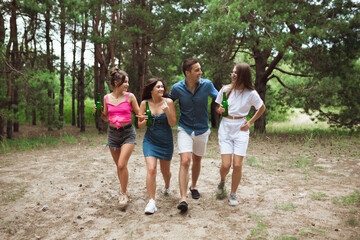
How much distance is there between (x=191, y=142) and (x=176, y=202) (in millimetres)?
1106

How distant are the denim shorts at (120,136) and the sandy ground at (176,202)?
1029 millimetres

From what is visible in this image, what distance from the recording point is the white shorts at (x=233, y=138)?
434 centimetres

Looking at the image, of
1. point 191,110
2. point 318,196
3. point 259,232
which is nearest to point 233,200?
point 259,232

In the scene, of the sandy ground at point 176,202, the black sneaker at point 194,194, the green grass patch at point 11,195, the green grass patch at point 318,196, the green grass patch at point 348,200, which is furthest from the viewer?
the green grass patch at point 11,195

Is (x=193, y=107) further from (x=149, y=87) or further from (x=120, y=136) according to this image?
(x=120, y=136)

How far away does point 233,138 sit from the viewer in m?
4.42

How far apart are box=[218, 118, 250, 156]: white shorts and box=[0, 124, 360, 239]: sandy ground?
0.90 metres

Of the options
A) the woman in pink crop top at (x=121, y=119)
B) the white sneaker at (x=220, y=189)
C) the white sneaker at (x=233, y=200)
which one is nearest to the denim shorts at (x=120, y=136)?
the woman in pink crop top at (x=121, y=119)

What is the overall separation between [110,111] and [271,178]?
145 inches

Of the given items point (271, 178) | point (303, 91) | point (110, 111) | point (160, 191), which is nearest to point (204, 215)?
point (160, 191)

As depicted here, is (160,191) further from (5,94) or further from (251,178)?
(5,94)

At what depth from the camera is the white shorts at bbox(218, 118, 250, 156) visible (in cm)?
434

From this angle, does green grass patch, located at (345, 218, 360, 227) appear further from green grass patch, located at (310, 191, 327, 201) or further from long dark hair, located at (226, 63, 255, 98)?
long dark hair, located at (226, 63, 255, 98)

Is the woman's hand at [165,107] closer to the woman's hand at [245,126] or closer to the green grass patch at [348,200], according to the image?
the woman's hand at [245,126]
